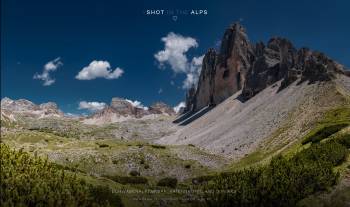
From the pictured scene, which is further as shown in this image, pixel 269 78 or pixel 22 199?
pixel 269 78

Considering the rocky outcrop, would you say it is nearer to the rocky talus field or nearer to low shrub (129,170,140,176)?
the rocky talus field

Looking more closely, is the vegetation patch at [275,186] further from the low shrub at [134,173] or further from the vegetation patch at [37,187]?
the low shrub at [134,173]

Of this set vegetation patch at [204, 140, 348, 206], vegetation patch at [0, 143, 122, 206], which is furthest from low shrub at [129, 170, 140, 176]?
vegetation patch at [0, 143, 122, 206]

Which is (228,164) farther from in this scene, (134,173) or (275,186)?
(275,186)

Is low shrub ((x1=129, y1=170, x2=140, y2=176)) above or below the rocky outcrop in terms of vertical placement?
below

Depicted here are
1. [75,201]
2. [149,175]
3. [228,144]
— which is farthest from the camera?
[228,144]

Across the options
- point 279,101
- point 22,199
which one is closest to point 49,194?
point 22,199

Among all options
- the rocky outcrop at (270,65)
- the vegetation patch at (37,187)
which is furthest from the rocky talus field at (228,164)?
the rocky outcrop at (270,65)

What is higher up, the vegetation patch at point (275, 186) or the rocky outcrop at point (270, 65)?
the rocky outcrop at point (270, 65)

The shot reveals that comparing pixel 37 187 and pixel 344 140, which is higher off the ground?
pixel 344 140

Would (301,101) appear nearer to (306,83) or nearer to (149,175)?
(306,83)

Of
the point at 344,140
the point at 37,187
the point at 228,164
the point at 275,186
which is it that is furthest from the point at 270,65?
the point at 37,187
